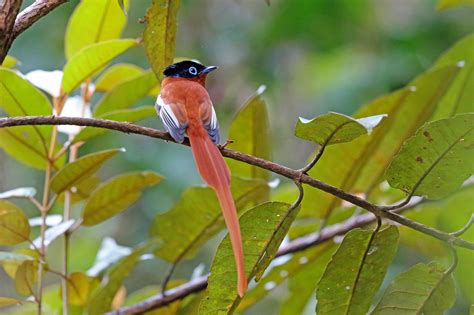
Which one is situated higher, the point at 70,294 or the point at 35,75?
the point at 35,75

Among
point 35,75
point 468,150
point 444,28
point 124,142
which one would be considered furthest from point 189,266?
point 468,150

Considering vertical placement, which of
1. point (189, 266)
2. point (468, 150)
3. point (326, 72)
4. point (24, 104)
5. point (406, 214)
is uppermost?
point (24, 104)

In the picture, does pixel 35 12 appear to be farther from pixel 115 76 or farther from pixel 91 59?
pixel 115 76

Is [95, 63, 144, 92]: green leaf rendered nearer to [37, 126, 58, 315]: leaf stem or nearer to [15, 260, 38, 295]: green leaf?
[37, 126, 58, 315]: leaf stem

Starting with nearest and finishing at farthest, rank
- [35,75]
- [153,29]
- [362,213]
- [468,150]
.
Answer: [468,150] → [153,29] → [35,75] → [362,213]

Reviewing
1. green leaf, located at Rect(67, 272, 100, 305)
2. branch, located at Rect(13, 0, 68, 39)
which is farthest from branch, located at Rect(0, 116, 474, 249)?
green leaf, located at Rect(67, 272, 100, 305)

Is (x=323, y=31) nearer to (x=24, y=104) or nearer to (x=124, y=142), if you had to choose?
(x=124, y=142)
